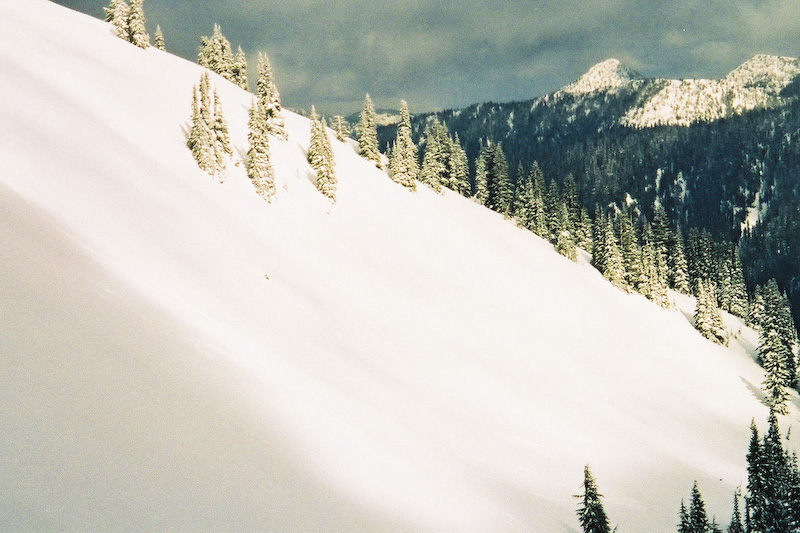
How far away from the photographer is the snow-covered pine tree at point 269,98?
5472cm

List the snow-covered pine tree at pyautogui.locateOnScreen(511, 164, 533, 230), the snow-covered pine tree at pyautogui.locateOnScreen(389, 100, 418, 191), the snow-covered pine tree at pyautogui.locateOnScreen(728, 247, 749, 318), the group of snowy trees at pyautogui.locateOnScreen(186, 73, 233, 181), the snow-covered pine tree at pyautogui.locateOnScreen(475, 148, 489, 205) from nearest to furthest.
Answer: the group of snowy trees at pyautogui.locateOnScreen(186, 73, 233, 181) → the snow-covered pine tree at pyautogui.locateOnScreen(389, 100, 418, 191) → the snow-covered pine tree at pyautogui.locateOnScreen(511, 164, 533, 230) → the snow-covered pine tree at pyautogui.locateOnScreen(475, 148, 489, 205) → the snow-covered pine tree at pyautogui.locateOnScreen(728, 247, 749, 318)

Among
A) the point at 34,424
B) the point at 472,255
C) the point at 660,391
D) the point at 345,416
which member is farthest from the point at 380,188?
the point at 34,424

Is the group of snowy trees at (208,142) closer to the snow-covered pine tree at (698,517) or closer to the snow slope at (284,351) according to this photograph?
the snow slope at (284,351)

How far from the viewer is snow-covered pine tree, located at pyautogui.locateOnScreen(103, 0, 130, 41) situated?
58.1m

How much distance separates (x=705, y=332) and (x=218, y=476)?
73769mm

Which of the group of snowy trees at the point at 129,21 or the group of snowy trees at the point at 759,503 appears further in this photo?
the group of snowy trees at the point at 129,21

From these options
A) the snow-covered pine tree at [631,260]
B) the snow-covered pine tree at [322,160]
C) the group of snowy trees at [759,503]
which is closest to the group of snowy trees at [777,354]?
the snow-covered pine tree at [631,260]

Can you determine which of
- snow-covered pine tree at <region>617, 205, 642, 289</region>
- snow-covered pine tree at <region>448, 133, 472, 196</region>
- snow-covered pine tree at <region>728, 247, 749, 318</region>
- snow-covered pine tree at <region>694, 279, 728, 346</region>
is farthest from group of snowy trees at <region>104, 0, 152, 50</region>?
snow-covered pine tree at <region>728, 247, 749, 318</region>

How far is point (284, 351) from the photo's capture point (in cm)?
2342

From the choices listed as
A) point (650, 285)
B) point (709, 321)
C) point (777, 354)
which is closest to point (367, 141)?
point (650, 285)

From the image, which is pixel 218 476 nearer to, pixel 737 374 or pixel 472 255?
pixel 472 255

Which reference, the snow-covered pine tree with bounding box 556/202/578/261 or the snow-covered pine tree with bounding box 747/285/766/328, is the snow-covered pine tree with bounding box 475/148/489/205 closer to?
the snow-covered pine tree with bounding box 556/202/578/261

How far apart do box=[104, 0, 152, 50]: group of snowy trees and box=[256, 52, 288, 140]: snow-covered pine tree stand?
49.0ft

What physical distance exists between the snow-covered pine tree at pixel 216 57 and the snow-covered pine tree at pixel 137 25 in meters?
8.78
